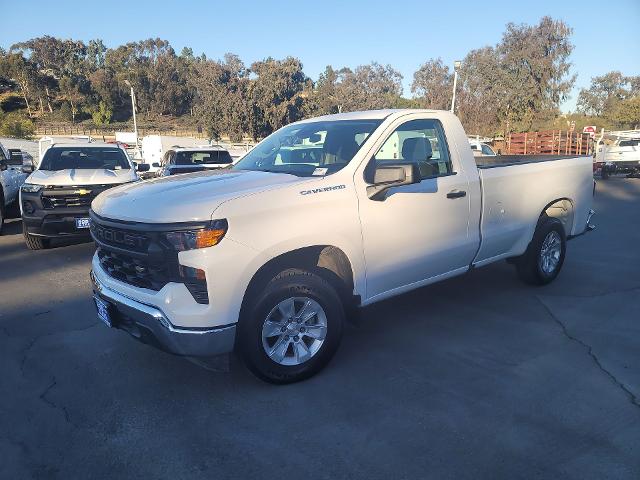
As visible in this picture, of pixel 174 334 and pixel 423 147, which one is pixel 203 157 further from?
pixel 174 334

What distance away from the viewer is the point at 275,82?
4847 centimetres

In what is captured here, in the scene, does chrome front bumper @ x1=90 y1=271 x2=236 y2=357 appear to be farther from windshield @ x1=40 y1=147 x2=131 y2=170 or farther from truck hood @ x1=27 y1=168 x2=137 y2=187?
windshield @ x1=40 y1=147 x2=131 y2=170

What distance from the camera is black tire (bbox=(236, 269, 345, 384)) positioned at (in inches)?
131

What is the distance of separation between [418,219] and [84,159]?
23.1 ft

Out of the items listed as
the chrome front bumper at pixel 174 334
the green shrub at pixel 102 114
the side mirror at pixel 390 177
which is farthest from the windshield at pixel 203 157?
the green shrub at pixel 102 114

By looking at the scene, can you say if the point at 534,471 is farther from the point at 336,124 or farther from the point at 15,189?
the point at 15,189

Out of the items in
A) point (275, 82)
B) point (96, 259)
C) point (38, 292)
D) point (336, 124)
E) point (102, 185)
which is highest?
point (275, 82)

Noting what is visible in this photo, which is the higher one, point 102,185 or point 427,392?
point 102,185

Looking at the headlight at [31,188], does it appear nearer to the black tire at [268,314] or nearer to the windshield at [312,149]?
the windshield at [312,149]

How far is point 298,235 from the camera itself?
3.41m

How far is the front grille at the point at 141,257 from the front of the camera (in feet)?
10.2

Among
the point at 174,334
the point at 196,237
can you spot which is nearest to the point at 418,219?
the point at 196,237

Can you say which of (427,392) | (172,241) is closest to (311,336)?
(427,392)

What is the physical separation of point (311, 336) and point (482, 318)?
2077 mm
